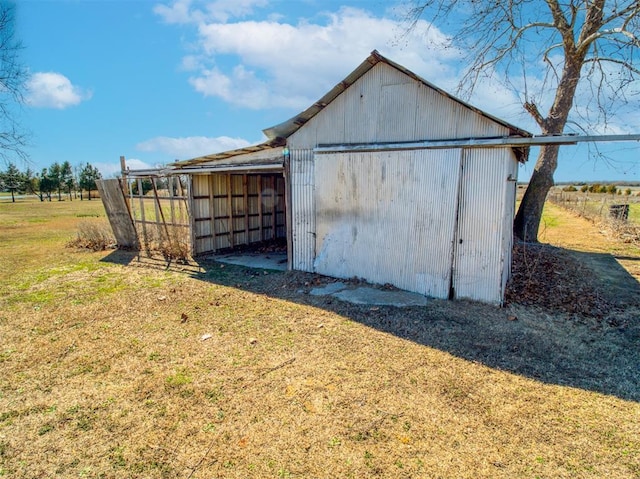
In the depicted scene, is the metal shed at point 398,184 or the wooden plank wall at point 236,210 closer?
the metal shed at point 398,184

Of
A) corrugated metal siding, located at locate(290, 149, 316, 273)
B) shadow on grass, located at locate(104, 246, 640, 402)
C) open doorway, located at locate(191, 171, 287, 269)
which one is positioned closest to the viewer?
shadow on grass, located at locate(104, 246, 640, 402)

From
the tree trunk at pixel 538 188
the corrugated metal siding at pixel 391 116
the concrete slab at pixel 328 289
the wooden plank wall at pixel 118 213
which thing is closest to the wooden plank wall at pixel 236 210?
the wooden plank wall at pixel 118 213

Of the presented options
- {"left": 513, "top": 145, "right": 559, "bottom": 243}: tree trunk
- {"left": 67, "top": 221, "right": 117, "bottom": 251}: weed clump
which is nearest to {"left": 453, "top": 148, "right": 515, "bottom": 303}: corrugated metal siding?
{"left": 513, "top": 145, "right": 559, "bottom": 243}: tree trunk

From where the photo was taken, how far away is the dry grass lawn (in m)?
2.67

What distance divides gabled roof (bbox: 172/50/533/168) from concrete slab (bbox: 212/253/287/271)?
2.77 m

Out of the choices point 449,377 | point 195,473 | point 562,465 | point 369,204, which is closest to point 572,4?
point 369,204

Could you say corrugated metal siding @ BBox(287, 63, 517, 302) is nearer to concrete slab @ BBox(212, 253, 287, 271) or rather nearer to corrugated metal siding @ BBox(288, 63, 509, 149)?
corrugated metal siding @ BBox(288, 63, 509, 149)

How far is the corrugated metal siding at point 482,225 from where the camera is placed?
18.2ft

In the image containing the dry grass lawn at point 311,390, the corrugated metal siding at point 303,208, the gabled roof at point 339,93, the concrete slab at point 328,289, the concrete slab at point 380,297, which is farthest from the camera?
the corrugated metal siding at point 303,208

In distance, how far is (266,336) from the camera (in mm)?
4832

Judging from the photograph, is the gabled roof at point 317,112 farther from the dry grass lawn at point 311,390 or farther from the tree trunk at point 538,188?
the tree trunk at point 538,188

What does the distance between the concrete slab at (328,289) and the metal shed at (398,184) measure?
1.36 ft

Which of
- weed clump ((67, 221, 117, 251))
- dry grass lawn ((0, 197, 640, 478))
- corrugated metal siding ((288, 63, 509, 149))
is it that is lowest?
dry grass lawn ((0, 197, 640, 478))

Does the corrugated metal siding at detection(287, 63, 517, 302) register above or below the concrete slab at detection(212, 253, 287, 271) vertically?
above
